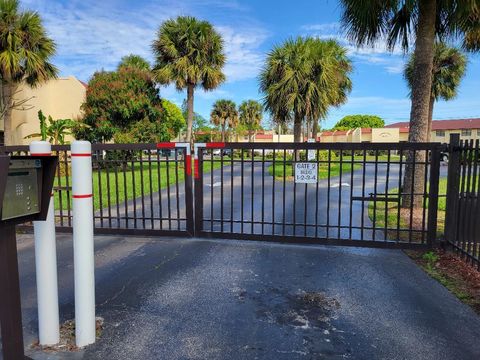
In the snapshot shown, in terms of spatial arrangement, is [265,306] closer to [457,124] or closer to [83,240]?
[83,240]

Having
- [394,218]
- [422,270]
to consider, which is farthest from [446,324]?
[394,218]

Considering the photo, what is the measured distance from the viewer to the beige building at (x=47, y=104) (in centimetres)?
2338

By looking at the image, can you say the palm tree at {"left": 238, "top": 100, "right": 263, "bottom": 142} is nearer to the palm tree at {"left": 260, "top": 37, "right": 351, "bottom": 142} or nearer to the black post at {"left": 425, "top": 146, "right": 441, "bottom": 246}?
the palm tree at {"left": 260, "top": 37, "right": 351, "bottom": 142}

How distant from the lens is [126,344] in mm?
3096

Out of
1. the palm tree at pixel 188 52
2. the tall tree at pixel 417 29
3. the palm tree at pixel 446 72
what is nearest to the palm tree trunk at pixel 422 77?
the tall tree at pixel 417 29

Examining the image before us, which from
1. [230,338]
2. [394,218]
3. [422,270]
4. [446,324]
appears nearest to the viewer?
[230,338]

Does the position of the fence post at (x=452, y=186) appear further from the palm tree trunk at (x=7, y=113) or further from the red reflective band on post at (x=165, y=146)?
the palm tree trunk at (x=7, y=113)

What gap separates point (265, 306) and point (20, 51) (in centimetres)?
1730

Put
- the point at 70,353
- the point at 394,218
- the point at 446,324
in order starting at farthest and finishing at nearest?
the point at 394,218 < the point at 446,324 < the point at 70,353

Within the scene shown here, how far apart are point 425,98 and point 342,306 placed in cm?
627

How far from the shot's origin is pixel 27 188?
234 cm

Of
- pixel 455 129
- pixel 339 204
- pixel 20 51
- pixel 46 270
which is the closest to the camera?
pixel 46 270

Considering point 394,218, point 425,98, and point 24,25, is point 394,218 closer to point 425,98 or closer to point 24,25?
point 425,98

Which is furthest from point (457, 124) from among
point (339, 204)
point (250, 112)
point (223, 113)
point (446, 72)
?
point (339, 204)
